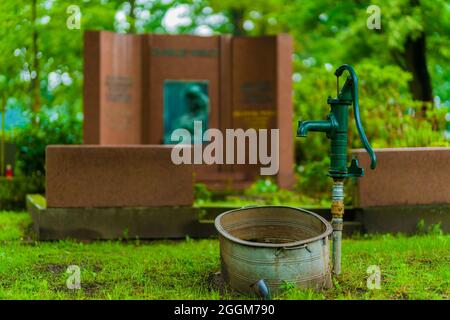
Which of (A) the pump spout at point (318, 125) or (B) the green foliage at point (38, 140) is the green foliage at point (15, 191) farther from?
(A) the pump spout at point (318, 125)

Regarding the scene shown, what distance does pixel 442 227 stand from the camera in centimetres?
706

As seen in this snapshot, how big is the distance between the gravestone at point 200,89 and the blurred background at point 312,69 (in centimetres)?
87

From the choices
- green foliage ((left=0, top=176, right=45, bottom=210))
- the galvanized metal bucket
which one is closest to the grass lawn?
the galvanized metal bucket

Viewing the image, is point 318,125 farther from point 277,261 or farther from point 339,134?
point 277,261

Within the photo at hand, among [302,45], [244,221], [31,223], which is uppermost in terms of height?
[302,45]

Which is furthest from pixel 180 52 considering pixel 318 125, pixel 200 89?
pixel 318 125

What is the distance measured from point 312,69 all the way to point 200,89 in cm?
426

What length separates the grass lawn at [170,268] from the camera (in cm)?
437

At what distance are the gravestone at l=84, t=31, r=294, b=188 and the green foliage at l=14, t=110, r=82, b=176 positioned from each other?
1.06 metres

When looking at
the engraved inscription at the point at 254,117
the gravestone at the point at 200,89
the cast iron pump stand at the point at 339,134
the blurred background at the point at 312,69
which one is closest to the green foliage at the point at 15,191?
the blurred background at the point at 312,69

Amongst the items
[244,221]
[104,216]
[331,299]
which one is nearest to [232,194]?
[104,216]

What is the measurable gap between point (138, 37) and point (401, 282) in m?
8.77
